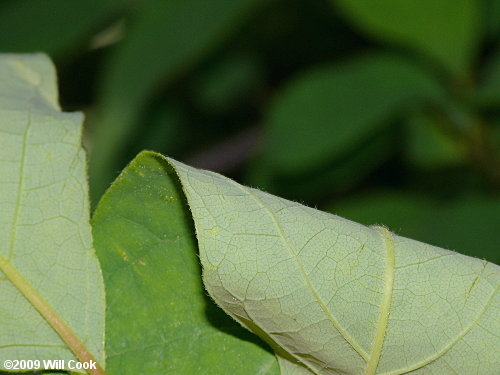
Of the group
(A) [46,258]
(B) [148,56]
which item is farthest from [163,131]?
(A) [46,258]

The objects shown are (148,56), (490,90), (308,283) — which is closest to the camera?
(308,283)

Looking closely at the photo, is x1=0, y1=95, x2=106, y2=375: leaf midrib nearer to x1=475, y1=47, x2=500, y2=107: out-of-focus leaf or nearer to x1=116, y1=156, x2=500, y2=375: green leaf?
x1=116, y1=156, x2=500, y2=375: green leaf

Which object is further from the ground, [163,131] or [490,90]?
[490,90]

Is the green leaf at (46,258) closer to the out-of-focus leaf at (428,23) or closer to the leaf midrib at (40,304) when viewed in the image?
the leaf midrib at (40,304)

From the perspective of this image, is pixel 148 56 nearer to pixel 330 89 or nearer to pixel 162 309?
pixel 330 89

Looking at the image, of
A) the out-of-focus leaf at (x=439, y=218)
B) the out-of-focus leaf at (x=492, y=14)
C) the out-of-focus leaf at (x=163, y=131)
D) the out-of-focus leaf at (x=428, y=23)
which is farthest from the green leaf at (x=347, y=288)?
the out-of-focus leaf at (x=163, y=131)
